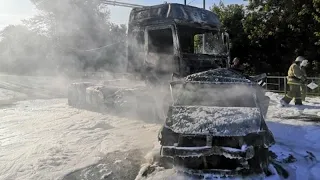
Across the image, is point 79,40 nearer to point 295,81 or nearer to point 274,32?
point 295,81

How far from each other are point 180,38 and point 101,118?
3529 millimetres

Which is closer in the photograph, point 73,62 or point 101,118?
point 101,118

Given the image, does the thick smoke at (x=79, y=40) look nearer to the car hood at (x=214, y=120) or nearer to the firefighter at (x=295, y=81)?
the car hood at (x=214, y=120)

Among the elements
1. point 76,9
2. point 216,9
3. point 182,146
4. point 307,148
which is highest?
point 216,9

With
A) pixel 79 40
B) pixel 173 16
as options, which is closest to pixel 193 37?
pixel 173 16

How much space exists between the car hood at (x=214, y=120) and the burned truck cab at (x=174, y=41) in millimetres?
2849

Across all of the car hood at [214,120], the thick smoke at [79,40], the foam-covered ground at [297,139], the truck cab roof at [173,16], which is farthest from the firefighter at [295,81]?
the car hood at [214,120]

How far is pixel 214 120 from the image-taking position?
4539 mm

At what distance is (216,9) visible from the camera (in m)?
23.8

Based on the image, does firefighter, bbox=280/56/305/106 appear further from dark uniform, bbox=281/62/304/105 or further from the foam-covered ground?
the foam-covered ground

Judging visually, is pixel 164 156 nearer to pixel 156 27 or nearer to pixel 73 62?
pixel 156 27

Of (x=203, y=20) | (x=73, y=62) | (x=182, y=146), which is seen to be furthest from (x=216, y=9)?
(x=182, y=146)

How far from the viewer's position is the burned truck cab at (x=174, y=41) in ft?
25.7

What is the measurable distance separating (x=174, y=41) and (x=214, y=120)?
358 cm
